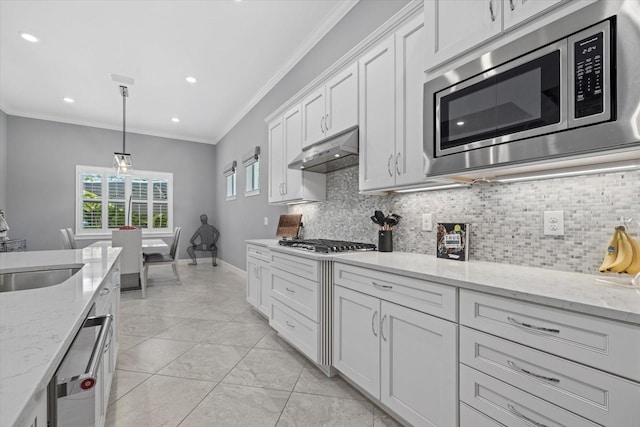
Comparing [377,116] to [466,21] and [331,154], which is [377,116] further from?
[466,21]

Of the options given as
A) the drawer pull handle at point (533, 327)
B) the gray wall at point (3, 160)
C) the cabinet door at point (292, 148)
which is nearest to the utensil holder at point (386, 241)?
the cabinet door at point (292, 148)

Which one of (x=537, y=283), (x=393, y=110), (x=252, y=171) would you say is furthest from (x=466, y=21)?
(x=252, y=171)

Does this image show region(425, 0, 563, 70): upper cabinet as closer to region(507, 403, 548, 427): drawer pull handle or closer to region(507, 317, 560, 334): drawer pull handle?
region(507, 317, 560, 334): drawer pull handle

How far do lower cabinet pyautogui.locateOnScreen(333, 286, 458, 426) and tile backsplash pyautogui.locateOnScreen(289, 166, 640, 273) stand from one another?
650 millimetres

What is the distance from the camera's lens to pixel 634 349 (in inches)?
32.3

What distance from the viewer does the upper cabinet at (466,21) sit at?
1.25 meters

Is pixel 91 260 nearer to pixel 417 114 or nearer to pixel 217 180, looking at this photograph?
pixel 417 114

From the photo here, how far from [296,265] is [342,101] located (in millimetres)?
1384

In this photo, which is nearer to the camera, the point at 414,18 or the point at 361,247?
the point at 414,18

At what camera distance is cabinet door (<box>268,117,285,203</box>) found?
3.42m

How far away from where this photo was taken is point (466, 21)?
56.9 inches

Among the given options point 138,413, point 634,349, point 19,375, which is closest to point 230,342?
point 138,413

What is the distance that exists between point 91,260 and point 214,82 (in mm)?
3611

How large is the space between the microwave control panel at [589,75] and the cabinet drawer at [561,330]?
71cm
